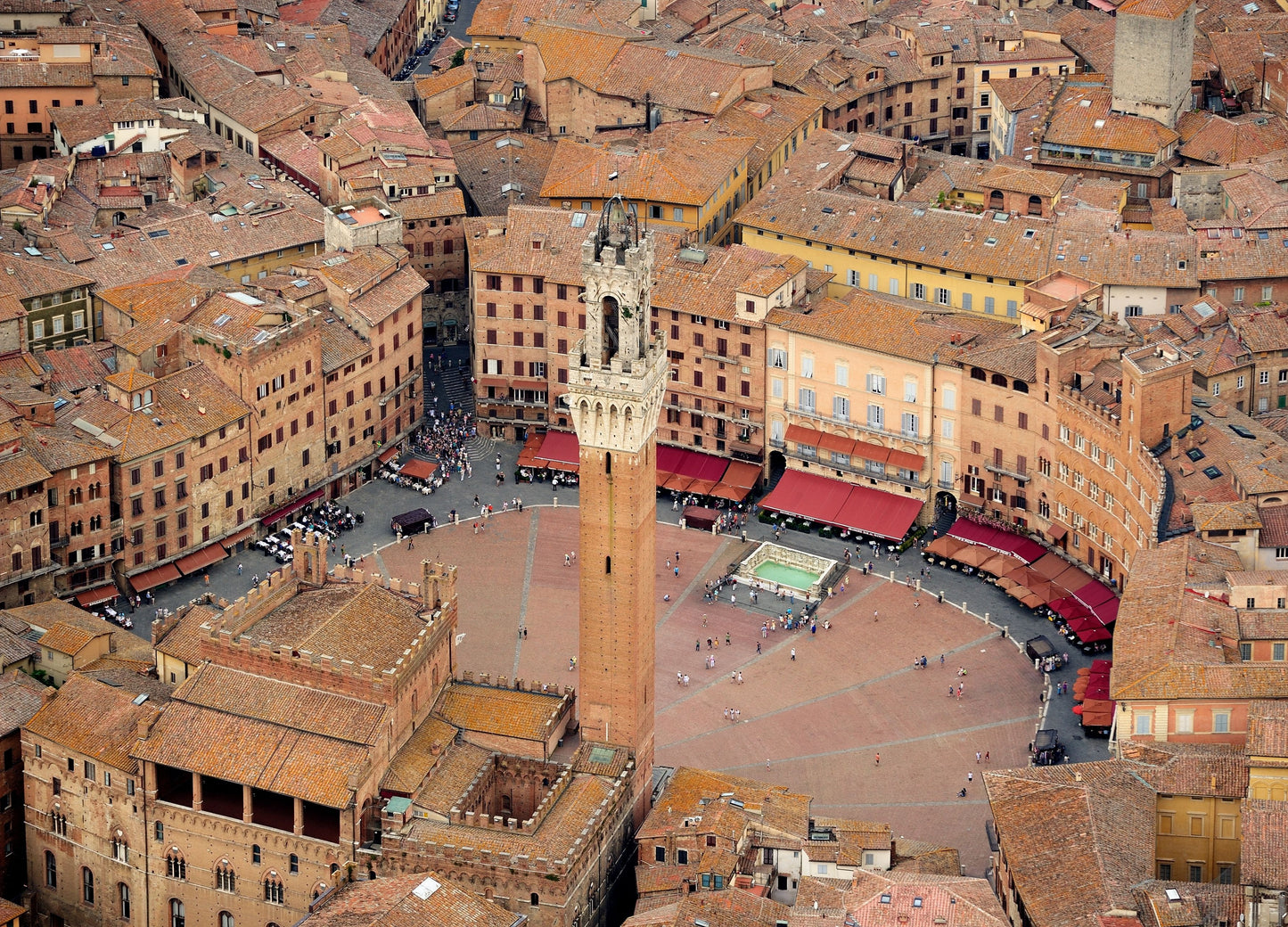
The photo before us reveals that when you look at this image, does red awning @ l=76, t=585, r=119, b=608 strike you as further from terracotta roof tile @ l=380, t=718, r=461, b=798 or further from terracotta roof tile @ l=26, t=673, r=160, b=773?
terracotta roof tile @ l=380, t=718, r=461, b=798

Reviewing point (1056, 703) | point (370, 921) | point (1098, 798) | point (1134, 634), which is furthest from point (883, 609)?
point (370, 921)

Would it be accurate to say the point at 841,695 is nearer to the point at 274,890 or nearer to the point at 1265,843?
the point at 274,890

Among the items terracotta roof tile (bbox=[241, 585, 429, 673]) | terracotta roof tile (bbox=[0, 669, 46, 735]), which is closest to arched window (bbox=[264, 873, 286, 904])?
terracotta roof tile (bbox=[241, 585, 429, 673])

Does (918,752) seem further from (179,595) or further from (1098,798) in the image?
(179,595)

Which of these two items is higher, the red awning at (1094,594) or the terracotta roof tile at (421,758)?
the terracotta roof tile at (421,758)

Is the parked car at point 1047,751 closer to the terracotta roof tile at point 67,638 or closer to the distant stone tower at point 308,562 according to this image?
the distant stone tower at point 308,562

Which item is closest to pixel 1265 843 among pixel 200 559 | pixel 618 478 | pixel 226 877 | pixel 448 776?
pixel 618 478

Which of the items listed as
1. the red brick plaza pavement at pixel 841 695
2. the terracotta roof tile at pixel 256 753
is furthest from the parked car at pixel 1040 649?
the terracotta roof tile at pixel 256 753
